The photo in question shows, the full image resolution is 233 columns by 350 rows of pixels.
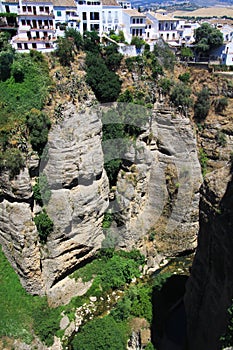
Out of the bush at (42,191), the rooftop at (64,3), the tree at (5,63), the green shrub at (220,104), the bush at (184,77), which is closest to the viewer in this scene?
the bush at (42,191)

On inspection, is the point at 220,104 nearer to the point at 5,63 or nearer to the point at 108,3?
the point at 108,3

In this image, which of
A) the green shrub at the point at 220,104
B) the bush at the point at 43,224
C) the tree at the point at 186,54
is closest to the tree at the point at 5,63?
the bush at the point at 43,224

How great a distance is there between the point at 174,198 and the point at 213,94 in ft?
42.2

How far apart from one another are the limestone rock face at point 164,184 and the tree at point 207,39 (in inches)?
640

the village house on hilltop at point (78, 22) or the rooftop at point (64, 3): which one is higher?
the rooftop at point (64, 3)

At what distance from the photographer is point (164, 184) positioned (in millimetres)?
33000

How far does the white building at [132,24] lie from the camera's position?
40.2 metres

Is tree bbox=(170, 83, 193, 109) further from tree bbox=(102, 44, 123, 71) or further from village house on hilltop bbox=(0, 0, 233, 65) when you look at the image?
village house on hilltop bbox=(0, 0, 233, 65)

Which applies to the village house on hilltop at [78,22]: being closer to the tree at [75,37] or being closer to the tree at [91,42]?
the tree at [75,37]

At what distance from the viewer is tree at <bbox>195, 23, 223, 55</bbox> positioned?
42000 millimetres

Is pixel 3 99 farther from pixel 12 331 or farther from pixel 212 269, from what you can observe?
pixel 212 269

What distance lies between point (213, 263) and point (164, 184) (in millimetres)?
15577

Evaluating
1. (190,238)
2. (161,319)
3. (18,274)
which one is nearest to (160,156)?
(190,238)

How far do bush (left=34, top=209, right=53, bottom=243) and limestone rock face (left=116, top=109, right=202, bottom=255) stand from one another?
835 cm
